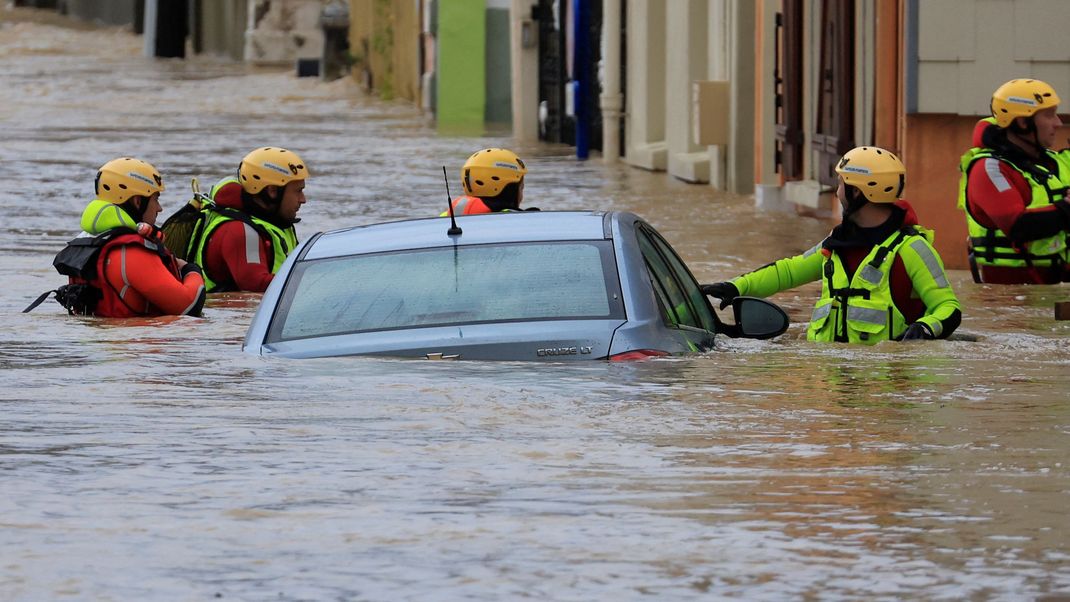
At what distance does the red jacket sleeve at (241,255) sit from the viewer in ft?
34.1

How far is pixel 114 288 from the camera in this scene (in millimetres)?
9789

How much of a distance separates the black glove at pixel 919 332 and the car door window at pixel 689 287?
0.70 m

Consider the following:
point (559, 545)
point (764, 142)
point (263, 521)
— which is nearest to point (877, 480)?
point (559, 545)

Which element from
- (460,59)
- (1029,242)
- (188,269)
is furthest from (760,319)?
(460,59)

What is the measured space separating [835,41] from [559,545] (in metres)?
12.3

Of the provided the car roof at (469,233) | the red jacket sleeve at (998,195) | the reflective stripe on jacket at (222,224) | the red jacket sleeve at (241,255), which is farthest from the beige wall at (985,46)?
the car roof at (469,233)

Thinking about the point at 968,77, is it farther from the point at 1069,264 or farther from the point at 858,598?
the point at 858,598

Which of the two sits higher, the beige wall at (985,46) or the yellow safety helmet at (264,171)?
the beige wall at (985,46)

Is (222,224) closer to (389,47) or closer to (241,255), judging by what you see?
(241,255)

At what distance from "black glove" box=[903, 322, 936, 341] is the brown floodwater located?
10cm

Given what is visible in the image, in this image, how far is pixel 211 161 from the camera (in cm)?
2578

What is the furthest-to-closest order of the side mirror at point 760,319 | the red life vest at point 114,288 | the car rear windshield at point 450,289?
the red life vest at point 114,288 < the side mirror at point 760,319 < the car rear windshield at point 450,289

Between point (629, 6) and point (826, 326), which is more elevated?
point (629, 6)

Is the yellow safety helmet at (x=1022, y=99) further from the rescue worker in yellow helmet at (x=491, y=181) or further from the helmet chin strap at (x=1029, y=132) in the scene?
the rescue worker in yellow helmet at (x=491, y=181)
